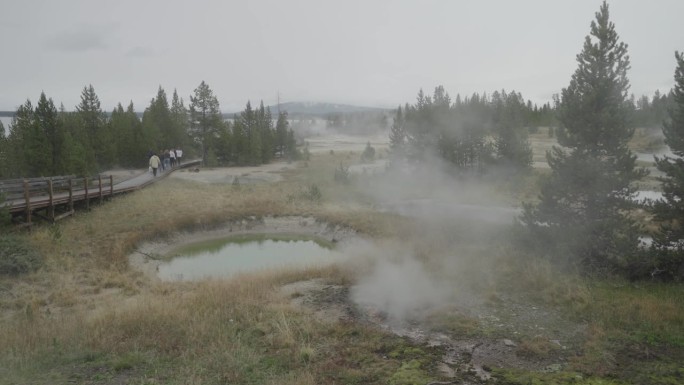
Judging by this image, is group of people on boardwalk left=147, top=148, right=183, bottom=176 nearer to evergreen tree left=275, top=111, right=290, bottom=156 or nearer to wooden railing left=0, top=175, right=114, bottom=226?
wooden railing left=0, top=175, right=114, bottom=226

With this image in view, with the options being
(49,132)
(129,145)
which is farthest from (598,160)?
(129,145)

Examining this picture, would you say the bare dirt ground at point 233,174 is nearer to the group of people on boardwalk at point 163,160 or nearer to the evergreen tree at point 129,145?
the group of people on boardwalk at point 163,160

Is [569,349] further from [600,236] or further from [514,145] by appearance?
[514,145]

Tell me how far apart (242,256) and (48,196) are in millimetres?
9712

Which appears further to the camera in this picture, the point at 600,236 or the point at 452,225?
the point at 452,225

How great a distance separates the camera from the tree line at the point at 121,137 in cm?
2711

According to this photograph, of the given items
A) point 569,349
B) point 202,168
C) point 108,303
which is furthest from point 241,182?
point 569,349

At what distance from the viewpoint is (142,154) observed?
146ft

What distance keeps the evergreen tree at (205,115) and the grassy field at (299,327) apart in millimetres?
34375

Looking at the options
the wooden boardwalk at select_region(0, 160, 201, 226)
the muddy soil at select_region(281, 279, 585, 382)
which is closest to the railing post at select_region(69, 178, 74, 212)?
the wooden boardwalk at select_region(0, 160, 201, 226)

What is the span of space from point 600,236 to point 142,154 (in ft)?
139

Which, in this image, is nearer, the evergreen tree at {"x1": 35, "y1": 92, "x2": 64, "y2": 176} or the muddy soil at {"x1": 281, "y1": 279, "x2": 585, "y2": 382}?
the muddy soil at {"x1": 281, "y1": 279, "x2": 585, "y2": 382}

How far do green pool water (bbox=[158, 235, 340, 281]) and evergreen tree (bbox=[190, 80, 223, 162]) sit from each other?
29.0 meters

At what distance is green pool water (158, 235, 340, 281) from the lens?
18.3m
